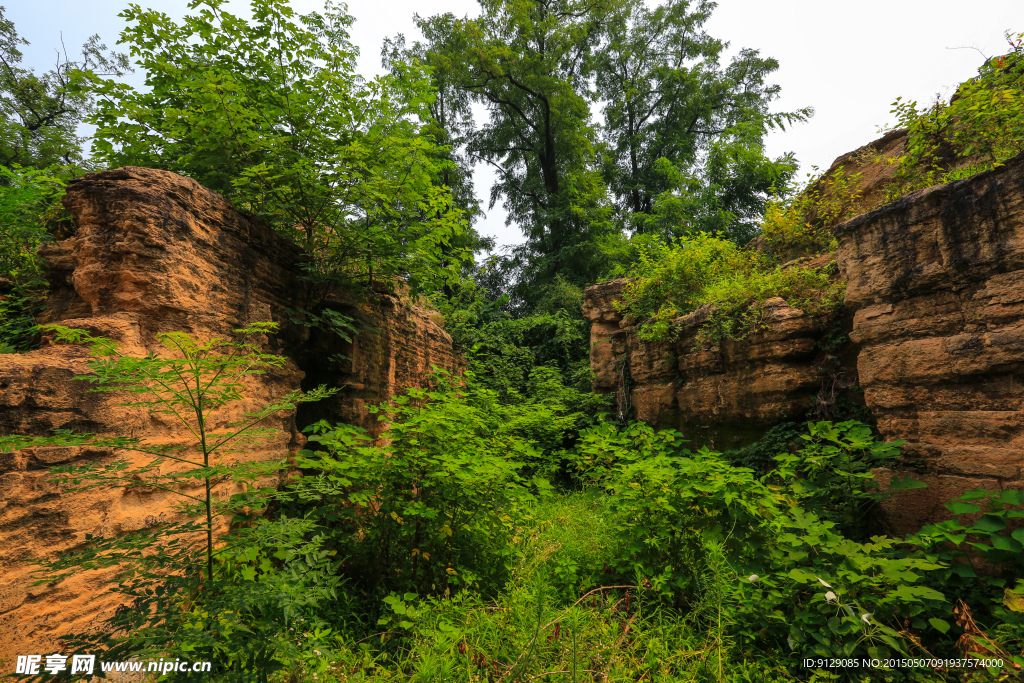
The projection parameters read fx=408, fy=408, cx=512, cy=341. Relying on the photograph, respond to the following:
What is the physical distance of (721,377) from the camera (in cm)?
621

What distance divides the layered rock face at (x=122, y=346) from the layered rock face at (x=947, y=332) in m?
5.17

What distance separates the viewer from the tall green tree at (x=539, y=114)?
15688 millimetres

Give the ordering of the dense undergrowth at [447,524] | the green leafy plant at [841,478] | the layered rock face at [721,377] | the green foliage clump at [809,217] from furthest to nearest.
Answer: the green foliage clump at [809,217], the layered rock face at [721,377], the green leafy plant at [841,478], the dense undergrowth at [447,524]

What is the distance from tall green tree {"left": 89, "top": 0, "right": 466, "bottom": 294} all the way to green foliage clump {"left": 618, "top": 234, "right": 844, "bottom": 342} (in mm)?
4190

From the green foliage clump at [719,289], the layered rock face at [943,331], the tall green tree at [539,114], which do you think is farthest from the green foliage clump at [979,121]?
the tall green tree at [539,114]

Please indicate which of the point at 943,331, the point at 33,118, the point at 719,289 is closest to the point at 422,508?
the point at 943,331

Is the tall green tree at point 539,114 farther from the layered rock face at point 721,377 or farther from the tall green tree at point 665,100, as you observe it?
the layered rock face at point 721,377

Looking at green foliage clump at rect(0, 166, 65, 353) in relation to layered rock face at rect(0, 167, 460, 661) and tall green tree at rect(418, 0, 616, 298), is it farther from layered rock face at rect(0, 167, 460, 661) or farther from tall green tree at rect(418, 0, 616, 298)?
tall green tree at rect(418, 0, 616, 298)

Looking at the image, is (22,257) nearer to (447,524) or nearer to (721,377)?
(447,524)

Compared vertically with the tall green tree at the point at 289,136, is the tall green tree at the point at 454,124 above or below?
above

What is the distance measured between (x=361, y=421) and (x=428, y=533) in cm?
183

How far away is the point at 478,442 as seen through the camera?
3879mm

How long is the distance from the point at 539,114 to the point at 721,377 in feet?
50.5

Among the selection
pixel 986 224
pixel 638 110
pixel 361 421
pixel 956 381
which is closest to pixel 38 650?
pixel 361 421
